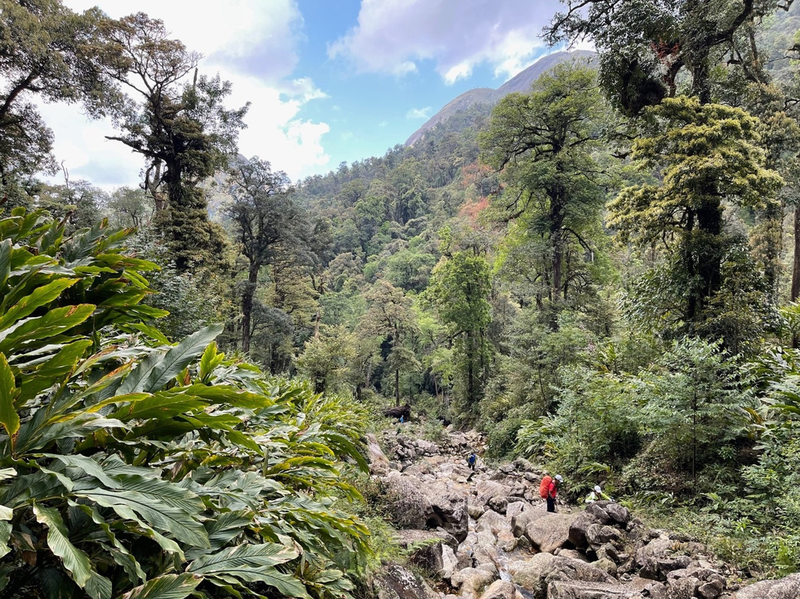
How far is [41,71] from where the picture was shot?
36.4 ft

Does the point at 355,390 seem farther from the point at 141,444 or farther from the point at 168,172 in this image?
the point at 141,444

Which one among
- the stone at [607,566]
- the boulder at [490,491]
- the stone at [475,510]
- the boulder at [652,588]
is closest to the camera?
the boulder at [652,588]

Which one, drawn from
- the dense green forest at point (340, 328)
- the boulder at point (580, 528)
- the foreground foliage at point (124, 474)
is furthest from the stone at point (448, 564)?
the foreground foliage at point (124, 474)

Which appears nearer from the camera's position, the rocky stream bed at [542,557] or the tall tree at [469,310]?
the rocky stream bed at [542,557]

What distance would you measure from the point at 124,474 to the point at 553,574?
17.2 ft

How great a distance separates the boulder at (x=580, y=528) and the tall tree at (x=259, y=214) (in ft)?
54.5

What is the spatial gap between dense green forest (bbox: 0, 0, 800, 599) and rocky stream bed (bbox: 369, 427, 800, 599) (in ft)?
2.28

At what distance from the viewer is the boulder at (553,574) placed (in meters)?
4.75

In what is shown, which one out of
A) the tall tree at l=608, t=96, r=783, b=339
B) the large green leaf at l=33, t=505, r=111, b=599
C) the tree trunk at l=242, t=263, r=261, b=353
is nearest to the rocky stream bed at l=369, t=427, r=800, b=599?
the large green leaf at l=33, t=505, r=111, b=599

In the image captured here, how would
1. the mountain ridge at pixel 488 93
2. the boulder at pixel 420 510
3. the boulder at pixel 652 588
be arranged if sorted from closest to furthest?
the boulder at pixel 652 588
the boulder at pixel 420 510
the mountain ridge at pixel 488 93

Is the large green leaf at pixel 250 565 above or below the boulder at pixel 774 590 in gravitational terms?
above

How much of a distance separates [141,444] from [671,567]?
5.63m

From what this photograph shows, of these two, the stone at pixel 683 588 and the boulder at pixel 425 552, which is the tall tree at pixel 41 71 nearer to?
the boulder at pixel 425 552

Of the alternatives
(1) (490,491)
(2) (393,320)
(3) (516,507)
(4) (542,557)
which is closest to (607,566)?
(4) (542,557)
